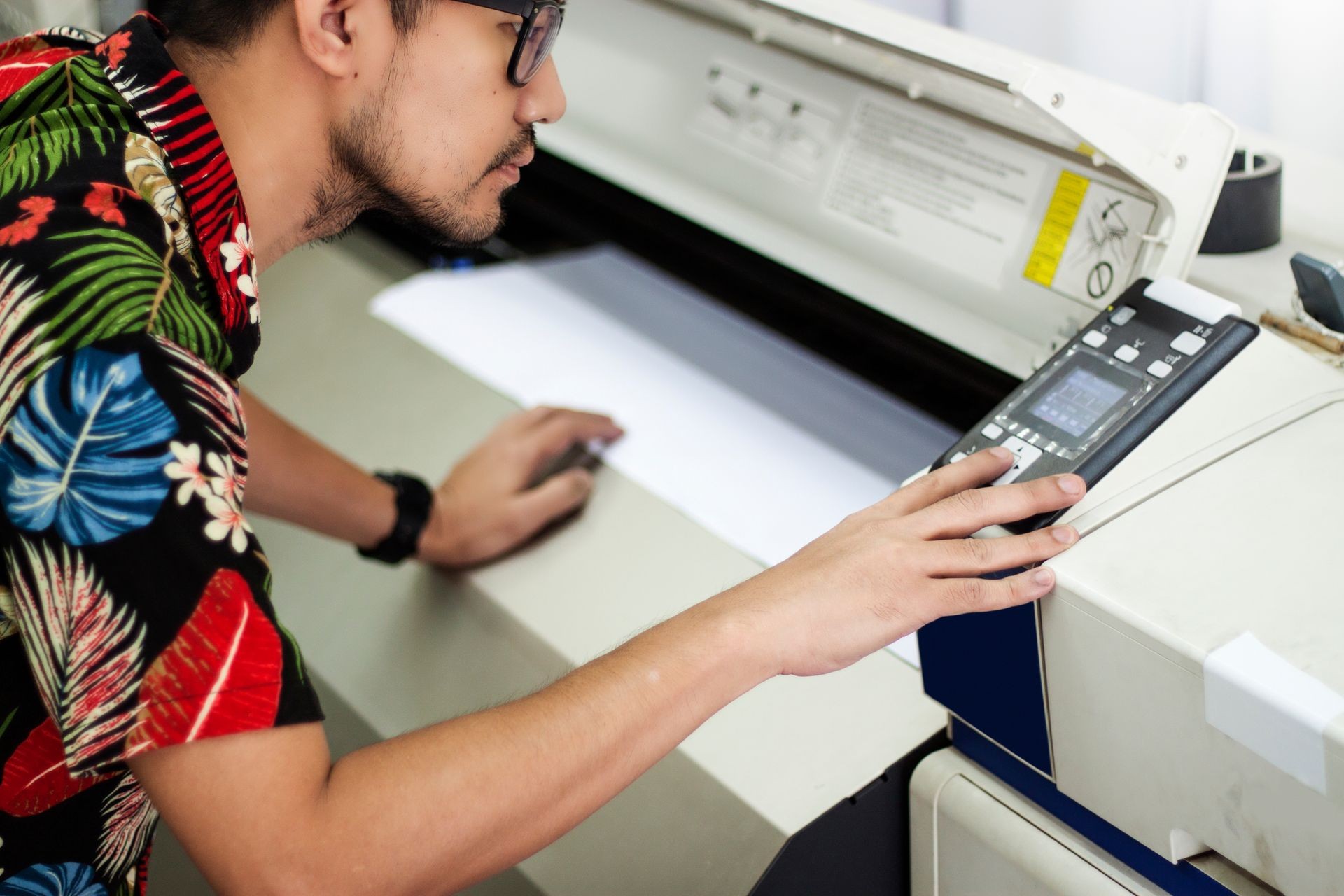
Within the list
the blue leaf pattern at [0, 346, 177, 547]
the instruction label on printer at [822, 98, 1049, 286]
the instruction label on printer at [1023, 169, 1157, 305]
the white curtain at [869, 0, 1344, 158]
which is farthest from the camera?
the white curtain at [869, 0, 1344, 158]

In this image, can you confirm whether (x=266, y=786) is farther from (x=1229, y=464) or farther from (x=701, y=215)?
(x=701, y=215)

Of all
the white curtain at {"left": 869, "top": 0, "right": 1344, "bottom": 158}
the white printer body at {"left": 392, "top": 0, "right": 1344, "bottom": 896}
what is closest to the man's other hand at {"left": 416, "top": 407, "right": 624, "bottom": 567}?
the white printer body at {"left": 392, "top": 0, "right": 1344, "bottom": 896}

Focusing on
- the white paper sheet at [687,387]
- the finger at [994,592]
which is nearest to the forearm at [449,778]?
the finger at [994,592]

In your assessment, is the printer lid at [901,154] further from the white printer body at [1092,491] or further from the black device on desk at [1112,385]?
the black device on desk at [1112,385]

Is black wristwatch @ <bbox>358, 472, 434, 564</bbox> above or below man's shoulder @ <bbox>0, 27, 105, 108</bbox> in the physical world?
below

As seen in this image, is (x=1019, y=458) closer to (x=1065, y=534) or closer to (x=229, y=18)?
(x=1065, y=534)

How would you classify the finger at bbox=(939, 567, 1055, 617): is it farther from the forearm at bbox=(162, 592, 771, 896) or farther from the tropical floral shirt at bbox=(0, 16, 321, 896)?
the tropical floral shirt at bbox=(0, 16, 321, 896)

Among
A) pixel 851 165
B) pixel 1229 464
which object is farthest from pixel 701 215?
pixel 1229 464

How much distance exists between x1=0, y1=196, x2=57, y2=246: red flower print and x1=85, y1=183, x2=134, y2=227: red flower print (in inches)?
0.8

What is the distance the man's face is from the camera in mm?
840

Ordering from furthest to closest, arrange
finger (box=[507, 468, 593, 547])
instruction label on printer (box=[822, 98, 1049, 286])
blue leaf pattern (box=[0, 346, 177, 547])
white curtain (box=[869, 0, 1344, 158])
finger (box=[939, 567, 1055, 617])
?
Result: white curtain (box=[869, 0, 1344, 158]) → finger (box=[507, 468, 593, 547]) → instruction label on printer (box=[822, 98, 1049, 286]) → finger (box=[939, 567, 1055, 617]) → blue leaf pattern (box=[0, 346, 177, 547])

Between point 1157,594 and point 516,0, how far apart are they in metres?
0.59

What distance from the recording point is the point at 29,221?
2.18ft

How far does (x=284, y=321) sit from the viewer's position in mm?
1674
